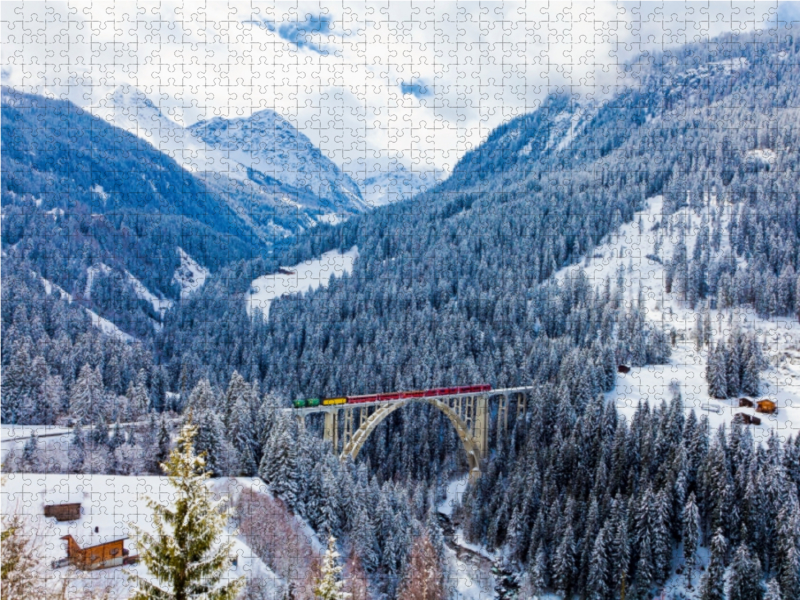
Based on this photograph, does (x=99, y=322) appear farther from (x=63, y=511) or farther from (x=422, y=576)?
(x=63, y=511)

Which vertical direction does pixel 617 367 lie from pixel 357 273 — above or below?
below

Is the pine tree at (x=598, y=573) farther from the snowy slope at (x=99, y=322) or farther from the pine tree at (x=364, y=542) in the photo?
the snowy slope at (x=99, y=322)

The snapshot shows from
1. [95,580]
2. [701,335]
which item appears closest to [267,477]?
[95,580]

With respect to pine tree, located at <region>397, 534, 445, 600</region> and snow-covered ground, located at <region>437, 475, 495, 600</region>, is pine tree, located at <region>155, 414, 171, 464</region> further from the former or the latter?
snow-covered ground, located at <region>437, 475, 495, 600</region>

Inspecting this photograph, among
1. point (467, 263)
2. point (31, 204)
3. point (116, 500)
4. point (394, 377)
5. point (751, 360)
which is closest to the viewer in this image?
point (116, 500)

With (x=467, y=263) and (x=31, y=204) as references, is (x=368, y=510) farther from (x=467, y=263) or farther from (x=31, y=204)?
(x=31, y=204)

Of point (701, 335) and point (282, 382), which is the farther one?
point (282, 382)

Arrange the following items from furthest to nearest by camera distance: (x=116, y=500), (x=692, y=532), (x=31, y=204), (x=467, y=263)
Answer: (x=31, y=204) < (x=467, y=263) < (x=692, y=532) < (x=116, y=500)

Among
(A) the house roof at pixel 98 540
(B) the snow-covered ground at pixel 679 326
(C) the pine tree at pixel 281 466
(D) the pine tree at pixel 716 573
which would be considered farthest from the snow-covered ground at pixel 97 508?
(B) the snow-covered ground at pixel 679 326
